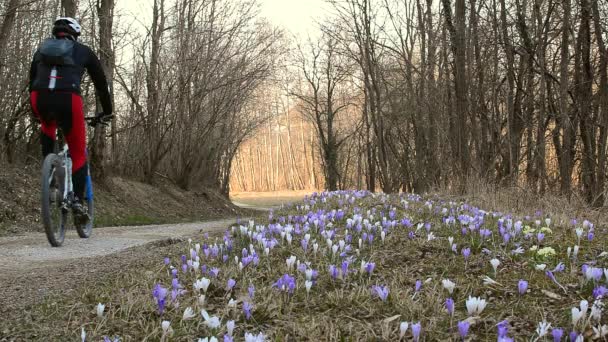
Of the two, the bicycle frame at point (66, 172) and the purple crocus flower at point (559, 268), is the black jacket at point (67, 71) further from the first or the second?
the purple crocus flower at point (559, 268)

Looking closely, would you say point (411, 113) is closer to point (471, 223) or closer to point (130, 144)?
point (130, 144)

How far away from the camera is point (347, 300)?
2682 mm

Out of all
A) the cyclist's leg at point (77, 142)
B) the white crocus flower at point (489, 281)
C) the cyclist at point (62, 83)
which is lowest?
the white crocus flower at point (489, 281)

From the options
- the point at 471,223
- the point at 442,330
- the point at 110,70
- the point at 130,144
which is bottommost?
the point at 442,330

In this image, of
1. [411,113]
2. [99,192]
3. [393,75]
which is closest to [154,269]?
[99,192]

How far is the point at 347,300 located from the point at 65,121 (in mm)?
3802

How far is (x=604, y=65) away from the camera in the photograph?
9.48 meters

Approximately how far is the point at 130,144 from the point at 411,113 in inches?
407

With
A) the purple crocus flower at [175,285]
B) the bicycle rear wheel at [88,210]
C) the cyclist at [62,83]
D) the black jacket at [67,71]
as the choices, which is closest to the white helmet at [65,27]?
the cyclist at [62,83]

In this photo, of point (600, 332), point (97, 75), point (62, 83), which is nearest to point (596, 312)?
point (600, 332)

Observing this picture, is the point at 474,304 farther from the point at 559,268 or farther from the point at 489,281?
the point at 559,268

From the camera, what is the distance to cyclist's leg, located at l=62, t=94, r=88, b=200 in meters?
5.21

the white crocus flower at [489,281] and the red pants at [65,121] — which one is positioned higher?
the red pants at [65,121]

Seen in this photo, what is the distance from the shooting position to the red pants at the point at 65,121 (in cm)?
503
